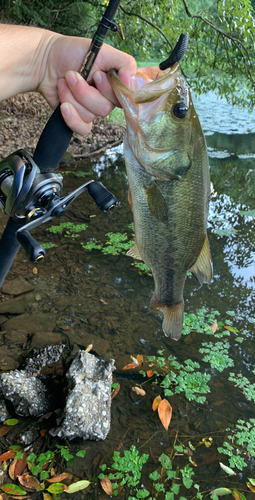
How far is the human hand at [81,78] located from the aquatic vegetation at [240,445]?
2.46 metres

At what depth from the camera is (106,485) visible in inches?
92.4

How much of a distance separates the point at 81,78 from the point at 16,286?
2745 mm

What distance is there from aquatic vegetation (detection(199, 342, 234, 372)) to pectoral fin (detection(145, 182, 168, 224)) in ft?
7.30

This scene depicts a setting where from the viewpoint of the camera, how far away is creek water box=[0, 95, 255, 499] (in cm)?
262

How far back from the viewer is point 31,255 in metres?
1.37

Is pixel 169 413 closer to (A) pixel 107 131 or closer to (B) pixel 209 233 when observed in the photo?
(B) pixel 209 233

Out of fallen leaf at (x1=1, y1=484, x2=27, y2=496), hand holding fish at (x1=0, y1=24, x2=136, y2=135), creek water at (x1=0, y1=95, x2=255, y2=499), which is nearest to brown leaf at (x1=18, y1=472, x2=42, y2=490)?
fallen leaf at (x1=1, y1=484, x2=27, y2=496)

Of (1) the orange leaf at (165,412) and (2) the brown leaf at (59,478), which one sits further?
Answer: (1) the orange leaf at (165,412)

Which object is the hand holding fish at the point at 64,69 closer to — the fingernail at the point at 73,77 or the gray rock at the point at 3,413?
the fingernail at the point at 73,77

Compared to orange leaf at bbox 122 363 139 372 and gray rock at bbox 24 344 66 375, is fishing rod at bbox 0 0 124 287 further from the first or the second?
orange leaf at bbox 122 363 139 372

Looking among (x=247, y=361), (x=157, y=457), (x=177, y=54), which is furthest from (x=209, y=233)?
(x=177, y=54)

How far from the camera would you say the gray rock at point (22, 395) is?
104 inches

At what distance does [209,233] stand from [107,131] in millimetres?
5974

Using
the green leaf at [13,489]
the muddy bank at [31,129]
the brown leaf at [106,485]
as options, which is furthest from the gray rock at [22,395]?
the muddy bank at [31,129]
